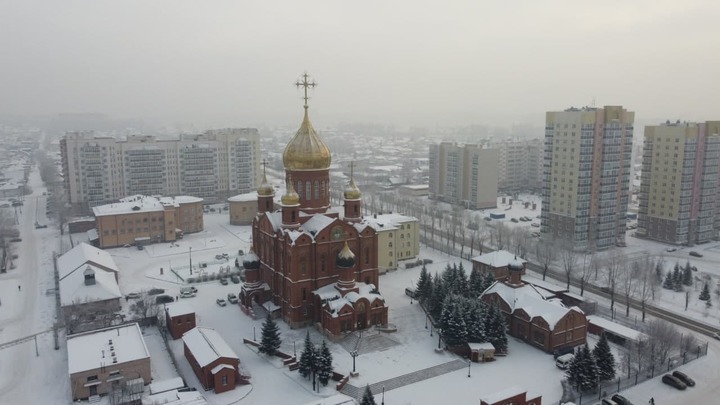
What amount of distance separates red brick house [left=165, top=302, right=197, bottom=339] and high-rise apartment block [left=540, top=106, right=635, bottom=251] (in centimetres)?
3457

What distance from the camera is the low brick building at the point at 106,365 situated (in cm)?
2453

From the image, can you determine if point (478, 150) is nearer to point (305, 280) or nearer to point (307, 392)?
point (305, 280)

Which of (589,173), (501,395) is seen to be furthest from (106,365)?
(589,173)

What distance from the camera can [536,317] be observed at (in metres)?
30.1

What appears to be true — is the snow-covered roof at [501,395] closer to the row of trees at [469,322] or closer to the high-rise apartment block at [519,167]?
the row of trees at [469,322]

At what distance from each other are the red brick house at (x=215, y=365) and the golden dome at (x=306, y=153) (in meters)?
12.5

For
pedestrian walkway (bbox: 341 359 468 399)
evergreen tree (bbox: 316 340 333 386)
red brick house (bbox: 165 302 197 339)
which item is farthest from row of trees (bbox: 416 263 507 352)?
red brick house (bbox: 165 302 197 339)

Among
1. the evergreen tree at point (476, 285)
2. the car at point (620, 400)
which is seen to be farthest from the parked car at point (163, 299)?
the car at point (620, 400)

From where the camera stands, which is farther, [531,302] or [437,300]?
[437,300]

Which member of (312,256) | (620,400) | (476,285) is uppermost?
(312,256)

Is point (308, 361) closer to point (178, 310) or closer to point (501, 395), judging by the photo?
point (501, 395)

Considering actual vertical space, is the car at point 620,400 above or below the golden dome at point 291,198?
below

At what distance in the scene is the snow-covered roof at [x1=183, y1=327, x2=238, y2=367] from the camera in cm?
2598

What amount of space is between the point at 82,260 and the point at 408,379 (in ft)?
86.1
